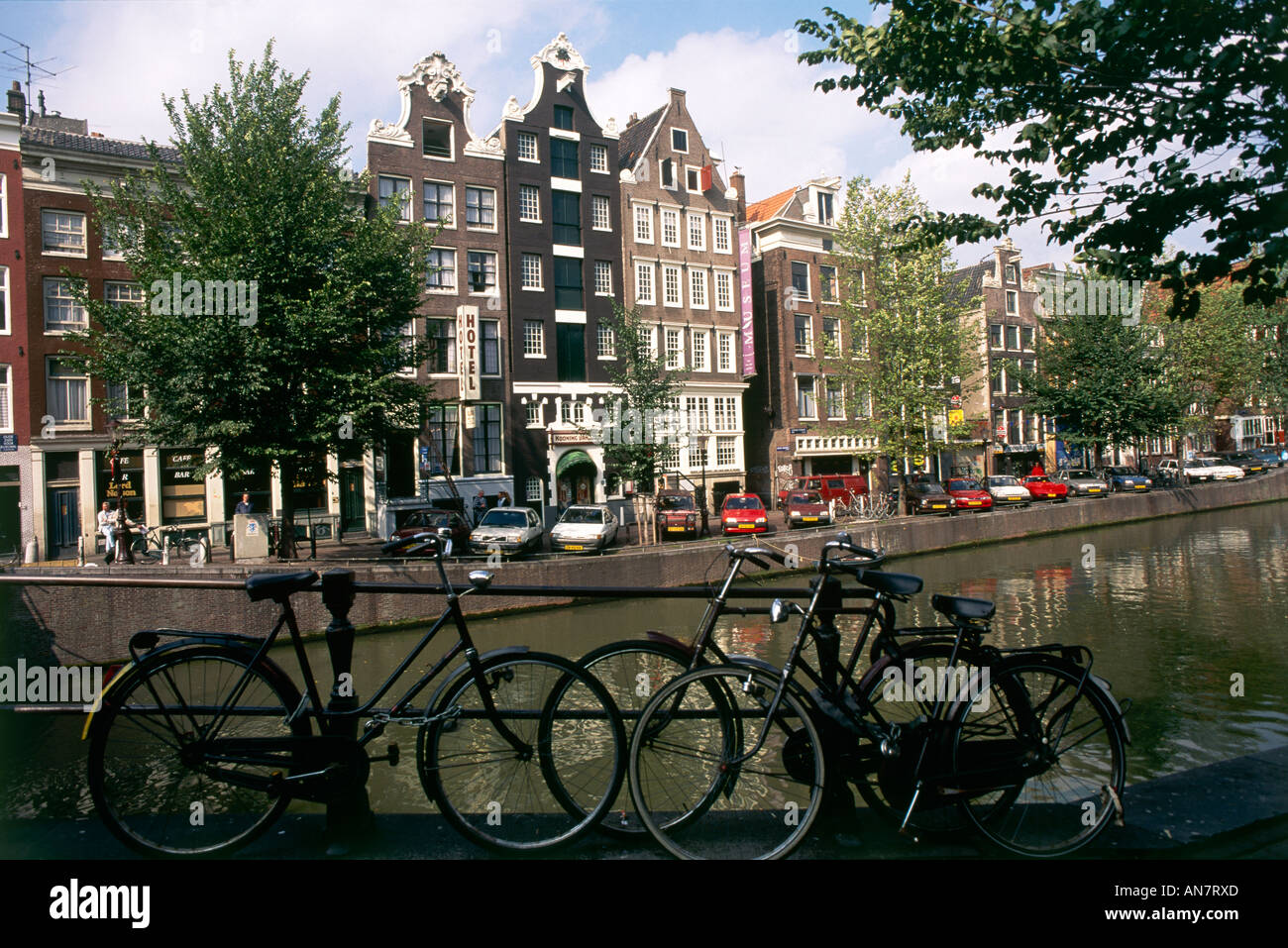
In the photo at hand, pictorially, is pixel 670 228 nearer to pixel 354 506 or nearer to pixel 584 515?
pixel 584 515

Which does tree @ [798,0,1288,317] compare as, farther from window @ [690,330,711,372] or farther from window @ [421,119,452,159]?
window @ [690,330,711,372]

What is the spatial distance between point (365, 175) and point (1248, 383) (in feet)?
161

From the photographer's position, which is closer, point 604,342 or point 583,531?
point 583,531

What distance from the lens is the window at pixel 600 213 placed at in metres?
39.0

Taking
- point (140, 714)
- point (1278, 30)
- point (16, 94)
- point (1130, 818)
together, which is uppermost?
point (16, 94)

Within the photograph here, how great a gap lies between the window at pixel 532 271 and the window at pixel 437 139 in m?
5.45

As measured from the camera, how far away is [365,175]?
2422 cm

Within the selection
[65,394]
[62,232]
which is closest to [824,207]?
[62,232]

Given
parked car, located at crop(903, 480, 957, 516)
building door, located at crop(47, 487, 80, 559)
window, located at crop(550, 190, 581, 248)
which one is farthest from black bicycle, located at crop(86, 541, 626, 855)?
window, located at crop(550, 190, 581, 248)

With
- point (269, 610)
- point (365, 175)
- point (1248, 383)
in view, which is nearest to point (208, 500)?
point (365, 175)

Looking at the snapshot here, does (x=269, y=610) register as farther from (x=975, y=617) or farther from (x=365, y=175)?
(x=975, y=617)

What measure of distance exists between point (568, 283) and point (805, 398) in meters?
15.2

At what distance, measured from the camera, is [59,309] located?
28594 mm
